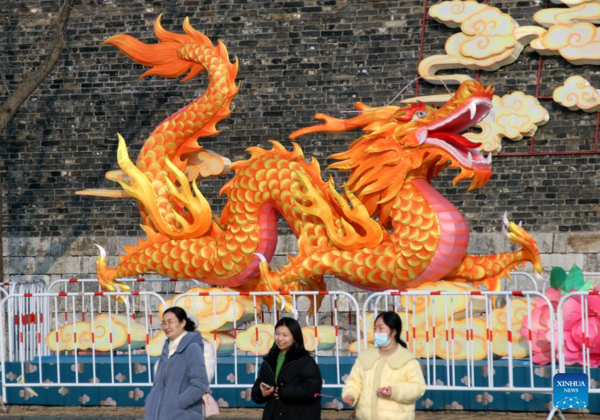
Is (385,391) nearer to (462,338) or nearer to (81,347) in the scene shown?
(462,338)

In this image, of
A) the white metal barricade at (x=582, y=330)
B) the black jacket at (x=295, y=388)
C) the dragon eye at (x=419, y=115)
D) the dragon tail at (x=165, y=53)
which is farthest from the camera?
the dragon tail at (x=165, y=53)

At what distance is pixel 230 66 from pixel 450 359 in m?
3.29

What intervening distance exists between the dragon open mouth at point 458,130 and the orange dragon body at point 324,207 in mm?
11

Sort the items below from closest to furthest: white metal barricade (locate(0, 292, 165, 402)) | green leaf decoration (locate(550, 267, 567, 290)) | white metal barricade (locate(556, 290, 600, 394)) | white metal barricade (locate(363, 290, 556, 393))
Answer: white metal barricade (locate(556, 290, 600, 394)) → white metal barricade (locate(363, 290, 556, 393)) → white metal barricade (locate(0, 292, 165, 402)) → green leaf decoration (locate(550, 267, 567, 290))

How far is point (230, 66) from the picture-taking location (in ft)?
31.9

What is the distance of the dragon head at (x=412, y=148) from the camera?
28.6ft

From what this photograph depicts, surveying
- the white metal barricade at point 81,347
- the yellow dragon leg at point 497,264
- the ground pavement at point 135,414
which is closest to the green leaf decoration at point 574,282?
the yellow dragon leg at point 497,264

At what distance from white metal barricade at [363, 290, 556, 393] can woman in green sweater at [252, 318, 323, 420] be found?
269cm

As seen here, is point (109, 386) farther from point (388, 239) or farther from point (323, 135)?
point (323, 135)

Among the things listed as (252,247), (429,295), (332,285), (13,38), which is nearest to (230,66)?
(252,247)

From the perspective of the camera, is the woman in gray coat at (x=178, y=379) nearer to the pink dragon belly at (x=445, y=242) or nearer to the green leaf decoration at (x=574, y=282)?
the pink dragon belly at (x=445, y=242)

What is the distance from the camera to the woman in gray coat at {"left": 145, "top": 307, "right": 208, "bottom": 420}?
542cm

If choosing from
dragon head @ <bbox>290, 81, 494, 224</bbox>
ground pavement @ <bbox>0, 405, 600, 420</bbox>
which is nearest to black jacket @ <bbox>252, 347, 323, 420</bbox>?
ground pavement @ <bbox>0, 405, 600, 420</bbox>

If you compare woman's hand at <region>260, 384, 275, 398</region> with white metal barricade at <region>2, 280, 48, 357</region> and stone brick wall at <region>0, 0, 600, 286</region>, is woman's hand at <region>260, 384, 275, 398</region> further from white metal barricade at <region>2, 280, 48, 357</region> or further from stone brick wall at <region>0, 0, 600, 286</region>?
stone brick wall at <region>0, 0, 600, 286</region>
